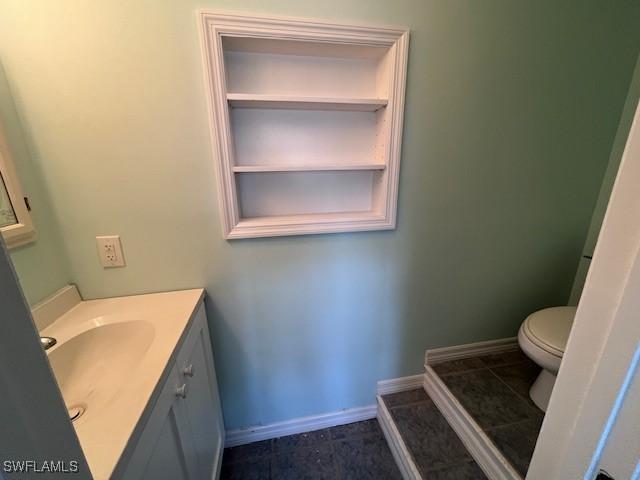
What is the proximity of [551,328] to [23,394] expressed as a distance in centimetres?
177

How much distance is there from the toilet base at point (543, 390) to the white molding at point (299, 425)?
844 millimetres

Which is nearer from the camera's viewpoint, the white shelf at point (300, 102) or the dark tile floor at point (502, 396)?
the white shelf at point (300, 102)

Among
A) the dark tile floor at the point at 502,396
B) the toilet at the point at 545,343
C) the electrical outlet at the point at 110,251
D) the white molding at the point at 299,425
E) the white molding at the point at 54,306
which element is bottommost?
the white molding at the point at 299,425

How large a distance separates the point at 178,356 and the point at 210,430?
0.57 meters

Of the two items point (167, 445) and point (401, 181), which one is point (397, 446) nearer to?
point (167, 445)

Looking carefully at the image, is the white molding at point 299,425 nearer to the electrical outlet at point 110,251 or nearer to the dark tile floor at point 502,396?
the dark tile floor at point 502,396

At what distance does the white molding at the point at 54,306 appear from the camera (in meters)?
0.86

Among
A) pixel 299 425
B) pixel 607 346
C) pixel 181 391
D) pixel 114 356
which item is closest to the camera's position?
pixel 607 346

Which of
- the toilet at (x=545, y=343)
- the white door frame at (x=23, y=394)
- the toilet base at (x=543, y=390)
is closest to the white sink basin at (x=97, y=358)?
the white door frame at (x=23, y=394)

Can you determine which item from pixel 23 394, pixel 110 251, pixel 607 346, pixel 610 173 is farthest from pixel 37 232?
pixel 610 173

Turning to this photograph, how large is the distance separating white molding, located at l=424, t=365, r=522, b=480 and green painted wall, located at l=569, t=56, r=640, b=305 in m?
0.90

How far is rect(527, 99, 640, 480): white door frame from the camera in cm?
36

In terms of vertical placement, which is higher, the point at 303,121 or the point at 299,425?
Result: the point at 303,121

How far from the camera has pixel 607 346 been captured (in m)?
0.39
